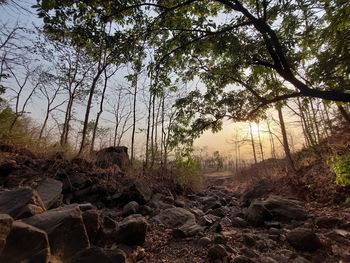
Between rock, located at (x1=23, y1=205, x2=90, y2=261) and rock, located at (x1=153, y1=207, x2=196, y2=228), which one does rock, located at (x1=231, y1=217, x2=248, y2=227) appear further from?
rock, located at (x1=23, y1=205, x2=90, y2=261)

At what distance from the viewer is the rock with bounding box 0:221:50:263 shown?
245 centimetres

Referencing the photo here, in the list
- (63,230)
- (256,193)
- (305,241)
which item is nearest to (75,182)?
(63,230)

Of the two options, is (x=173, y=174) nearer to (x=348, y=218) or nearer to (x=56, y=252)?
(x=348, y=218)

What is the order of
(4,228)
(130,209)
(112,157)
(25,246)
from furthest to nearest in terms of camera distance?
(112,157) → (130,209) → (25,246) → (4,228)

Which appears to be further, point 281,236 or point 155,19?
point 155,19

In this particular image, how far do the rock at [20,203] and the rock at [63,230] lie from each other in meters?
0.17

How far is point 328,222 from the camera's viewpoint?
195 inches

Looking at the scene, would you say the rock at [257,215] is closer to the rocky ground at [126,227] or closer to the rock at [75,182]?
the rocky ground at [126,227]

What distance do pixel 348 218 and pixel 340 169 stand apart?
0.92m

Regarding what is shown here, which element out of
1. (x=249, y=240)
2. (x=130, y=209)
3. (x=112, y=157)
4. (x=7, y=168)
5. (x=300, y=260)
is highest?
(x=112, y=157)

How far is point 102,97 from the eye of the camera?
14531mm

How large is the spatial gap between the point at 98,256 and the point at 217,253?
61.2 inches

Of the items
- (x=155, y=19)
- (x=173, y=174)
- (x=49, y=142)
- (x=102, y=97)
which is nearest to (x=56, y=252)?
(x=155, y=19)

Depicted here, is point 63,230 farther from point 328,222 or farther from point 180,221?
point 328,222
